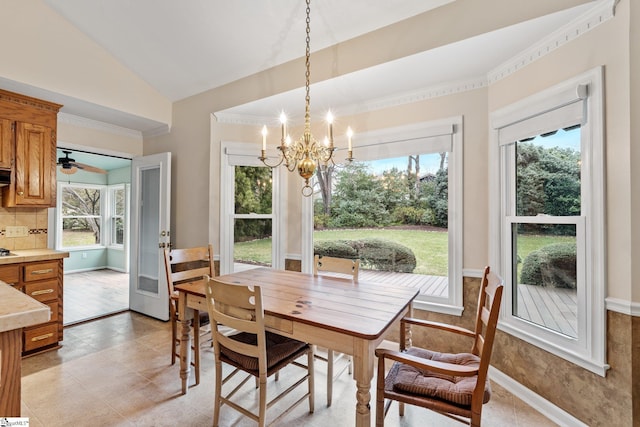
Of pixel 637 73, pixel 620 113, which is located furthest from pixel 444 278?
pixel 637 73

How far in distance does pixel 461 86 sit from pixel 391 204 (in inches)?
50.1

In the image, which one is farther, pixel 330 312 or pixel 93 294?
pixel 93 294

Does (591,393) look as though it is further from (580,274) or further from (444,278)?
(444,278)

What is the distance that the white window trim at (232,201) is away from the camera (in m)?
3.55

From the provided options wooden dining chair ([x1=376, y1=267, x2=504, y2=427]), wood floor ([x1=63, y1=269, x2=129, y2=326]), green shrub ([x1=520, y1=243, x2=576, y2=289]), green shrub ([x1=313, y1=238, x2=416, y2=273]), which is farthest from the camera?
wood floor ([x1=63, y1=269, x2=129, y2=326])

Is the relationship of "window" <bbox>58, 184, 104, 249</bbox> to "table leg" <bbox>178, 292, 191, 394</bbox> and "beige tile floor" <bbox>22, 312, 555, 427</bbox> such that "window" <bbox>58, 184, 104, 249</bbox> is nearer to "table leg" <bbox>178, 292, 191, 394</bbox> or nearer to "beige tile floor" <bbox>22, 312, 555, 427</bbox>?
"beige tile floor" <bbox>22, 312, 555, 427</bbox>

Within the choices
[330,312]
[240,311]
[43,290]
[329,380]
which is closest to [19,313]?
[240,311]

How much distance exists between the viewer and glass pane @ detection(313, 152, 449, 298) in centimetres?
292

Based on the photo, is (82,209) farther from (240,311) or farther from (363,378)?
(363,378)

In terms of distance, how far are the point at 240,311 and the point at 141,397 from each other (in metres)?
1.30

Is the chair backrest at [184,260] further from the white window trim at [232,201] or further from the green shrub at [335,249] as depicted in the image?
the green shrub at [335,249]

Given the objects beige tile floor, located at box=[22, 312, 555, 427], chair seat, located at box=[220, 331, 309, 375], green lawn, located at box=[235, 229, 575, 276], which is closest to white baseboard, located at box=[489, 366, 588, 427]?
beige tile floor, located at box=[22, 312, 555, 427]

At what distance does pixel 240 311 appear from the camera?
168 centimetres

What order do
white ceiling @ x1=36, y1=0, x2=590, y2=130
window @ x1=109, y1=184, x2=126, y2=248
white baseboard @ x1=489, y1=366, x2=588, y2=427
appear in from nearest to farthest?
white baseboard @ x1=489, y1=366, x2=588, y2=427 < white ceiling @ x1=36, y1=0, x2=590, y2=130 < window @ x1=109, y1=184, x2=126, y2=248
